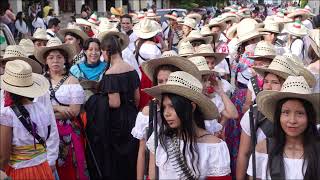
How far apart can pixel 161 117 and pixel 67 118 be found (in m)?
1.85

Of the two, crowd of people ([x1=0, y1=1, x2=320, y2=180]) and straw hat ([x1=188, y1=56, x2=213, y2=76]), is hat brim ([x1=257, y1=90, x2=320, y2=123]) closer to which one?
crowd of people ([x1=0, y1=1, x2=320, y2=180])

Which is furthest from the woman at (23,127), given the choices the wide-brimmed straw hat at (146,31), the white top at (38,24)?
the white top at (38,24)

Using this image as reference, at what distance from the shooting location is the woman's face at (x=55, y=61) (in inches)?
208

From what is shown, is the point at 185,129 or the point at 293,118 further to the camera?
the point at 185,129

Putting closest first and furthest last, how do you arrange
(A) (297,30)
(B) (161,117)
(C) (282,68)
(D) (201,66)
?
1. (B) (161,117)
2. (C) (282,68)
3. (D) (201,66)
4. (A) (297,30)

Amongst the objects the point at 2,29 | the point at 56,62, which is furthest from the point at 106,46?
the point at 2,29

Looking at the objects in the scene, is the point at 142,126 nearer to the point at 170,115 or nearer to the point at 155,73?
the point at 155,73

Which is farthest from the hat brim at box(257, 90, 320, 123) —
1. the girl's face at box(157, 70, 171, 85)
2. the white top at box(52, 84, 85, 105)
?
the white top at box(52, 84, 85, 105)

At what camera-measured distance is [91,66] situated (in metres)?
6.19

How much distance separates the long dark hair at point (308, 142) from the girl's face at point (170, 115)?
670mm

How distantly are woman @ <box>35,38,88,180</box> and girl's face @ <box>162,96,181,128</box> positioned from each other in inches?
75.5

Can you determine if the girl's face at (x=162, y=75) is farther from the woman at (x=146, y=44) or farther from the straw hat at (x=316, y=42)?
the woman at (x=146, y=44)

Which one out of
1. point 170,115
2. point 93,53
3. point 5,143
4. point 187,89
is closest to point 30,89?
point 5,143

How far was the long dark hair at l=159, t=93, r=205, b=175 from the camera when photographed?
3.26 metres
